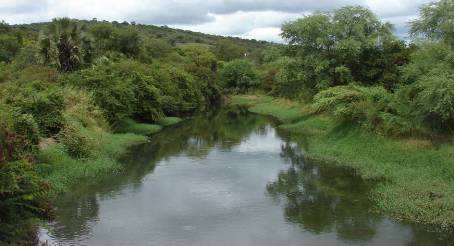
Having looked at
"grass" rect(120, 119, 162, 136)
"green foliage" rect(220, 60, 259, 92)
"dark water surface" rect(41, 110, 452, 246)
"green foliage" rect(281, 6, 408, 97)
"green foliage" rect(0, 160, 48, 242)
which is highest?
"green foliage" rect(281, 6, 408, 97)

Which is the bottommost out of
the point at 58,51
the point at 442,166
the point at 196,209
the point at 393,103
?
the point at 196,209

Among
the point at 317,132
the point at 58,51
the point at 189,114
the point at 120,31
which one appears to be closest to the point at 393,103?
the point at 317,132

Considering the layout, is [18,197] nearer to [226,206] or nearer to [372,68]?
[226,206]

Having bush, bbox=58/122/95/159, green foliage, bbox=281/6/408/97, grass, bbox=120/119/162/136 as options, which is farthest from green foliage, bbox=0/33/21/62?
bush, bbox=58/122/95/159

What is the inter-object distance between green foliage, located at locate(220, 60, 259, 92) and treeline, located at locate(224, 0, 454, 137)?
26193mm

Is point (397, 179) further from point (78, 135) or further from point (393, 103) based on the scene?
point (78, 135)

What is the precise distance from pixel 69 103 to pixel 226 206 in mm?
20508

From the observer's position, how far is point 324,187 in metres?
26.0

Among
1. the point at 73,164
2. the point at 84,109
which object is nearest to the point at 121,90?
the point at 84,109

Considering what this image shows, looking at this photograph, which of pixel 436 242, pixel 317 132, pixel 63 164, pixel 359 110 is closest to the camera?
pixel 436 242

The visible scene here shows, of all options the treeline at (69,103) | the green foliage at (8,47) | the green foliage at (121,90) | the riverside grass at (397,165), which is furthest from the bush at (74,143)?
the green foliage at (8,47)

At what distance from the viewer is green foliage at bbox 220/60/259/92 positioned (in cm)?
9156

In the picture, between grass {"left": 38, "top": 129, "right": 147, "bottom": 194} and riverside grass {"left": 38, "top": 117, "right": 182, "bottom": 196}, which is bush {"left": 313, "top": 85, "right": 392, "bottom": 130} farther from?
grass {"left": 38, "top": 129, "right": 147, "bottom": 194}

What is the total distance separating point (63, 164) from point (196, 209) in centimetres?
914
